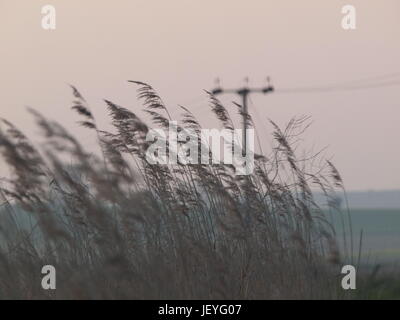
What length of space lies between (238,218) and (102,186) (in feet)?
4.68

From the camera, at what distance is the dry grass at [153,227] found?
6984 mm

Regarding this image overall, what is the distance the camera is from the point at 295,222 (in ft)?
27.2

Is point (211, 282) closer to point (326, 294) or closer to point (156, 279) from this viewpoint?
point (156, 279)

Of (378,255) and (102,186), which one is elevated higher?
(102,186)

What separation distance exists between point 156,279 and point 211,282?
371 millimetres

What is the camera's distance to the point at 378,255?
8.90 m

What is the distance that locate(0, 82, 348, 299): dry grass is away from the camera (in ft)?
22.9

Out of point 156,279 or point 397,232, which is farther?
point 397,232

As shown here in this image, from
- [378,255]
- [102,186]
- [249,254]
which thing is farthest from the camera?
[378,255]

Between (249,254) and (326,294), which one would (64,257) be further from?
(326,294)

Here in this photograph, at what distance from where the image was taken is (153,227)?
303 inches
